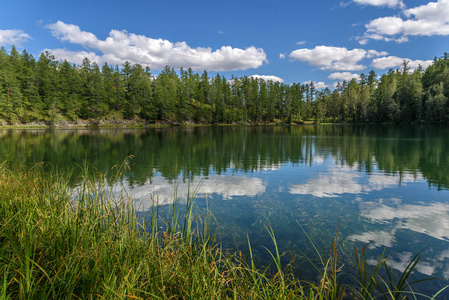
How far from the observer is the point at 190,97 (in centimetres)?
11612

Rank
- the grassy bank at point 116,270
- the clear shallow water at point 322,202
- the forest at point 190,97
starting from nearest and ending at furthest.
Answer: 1. the grassy bank at point 116,270
2. the clear shallow water at point 322,202
3. the forest at point 190,97

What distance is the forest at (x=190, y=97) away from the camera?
259 ft

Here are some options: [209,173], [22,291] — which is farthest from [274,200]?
[22,291]

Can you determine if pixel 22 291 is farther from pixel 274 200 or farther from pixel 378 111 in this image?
pixel 378 111

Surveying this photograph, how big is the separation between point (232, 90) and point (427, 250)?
131472mm

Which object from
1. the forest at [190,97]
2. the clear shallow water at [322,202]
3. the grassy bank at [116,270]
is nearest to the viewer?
the grassy bank at [116,270]

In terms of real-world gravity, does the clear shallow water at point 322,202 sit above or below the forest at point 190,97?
below

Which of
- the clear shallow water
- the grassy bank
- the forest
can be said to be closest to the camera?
the grassy bank

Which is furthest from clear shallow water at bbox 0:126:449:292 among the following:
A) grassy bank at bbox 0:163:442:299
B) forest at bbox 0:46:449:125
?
forest at bbox 0:46:449:125

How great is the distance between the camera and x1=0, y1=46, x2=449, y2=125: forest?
7906 cm

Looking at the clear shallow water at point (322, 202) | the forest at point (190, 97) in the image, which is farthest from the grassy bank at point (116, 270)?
the forest at point (190, 97)

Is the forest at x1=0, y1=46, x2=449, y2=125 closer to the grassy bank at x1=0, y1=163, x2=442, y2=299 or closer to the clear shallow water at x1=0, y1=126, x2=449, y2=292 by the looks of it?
the clear shallow water at x1=0, y1=126, x2=449, y2=292

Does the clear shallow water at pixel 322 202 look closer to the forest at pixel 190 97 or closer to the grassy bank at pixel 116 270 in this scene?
the grassy bank at pixel 116 270

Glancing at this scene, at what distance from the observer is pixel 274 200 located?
36.3 feet
